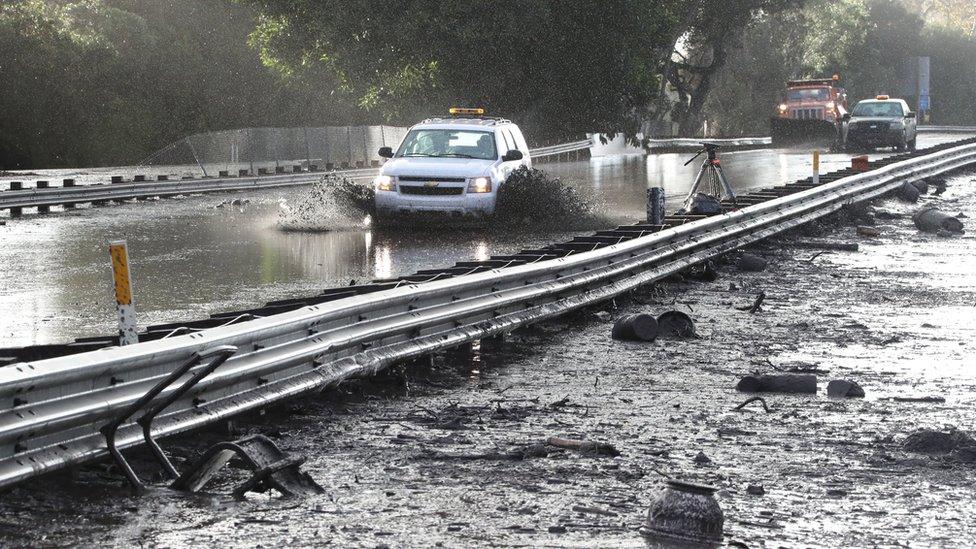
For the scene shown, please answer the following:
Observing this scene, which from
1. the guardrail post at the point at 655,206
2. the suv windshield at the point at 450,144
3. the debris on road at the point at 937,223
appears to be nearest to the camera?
the guardrail post at the point at 655,206

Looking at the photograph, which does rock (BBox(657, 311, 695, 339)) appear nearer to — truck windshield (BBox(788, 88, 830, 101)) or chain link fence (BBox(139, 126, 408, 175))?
chain link fence (BBox(139, 126, 408, 175))

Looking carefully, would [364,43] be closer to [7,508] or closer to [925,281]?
[925,281]

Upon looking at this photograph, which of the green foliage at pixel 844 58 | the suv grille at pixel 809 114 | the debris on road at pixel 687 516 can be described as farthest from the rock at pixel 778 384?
the green foliage at pixel 844 58

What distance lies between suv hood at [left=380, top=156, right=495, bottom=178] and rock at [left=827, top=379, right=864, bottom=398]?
46.2 feet

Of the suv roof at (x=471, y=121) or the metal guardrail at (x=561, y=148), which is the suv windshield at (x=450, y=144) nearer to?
the suv roof at (x=471, y=121)

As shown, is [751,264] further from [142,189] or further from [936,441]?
[142,189]

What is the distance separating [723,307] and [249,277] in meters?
5.17

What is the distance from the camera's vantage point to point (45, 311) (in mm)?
14008

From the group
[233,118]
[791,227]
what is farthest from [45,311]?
[233,118]

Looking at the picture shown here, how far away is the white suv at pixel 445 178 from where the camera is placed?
937 inches

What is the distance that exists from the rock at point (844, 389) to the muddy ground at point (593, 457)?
13 cm

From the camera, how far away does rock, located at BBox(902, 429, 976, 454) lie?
8.30 metres

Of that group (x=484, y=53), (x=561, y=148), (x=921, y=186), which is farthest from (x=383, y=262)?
(x=484, y=53)

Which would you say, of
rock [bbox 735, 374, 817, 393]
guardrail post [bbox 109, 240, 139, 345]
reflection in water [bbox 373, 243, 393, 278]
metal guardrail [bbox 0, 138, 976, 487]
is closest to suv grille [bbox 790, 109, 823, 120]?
reflection in water [bbox 373, 243, 393, 278]
